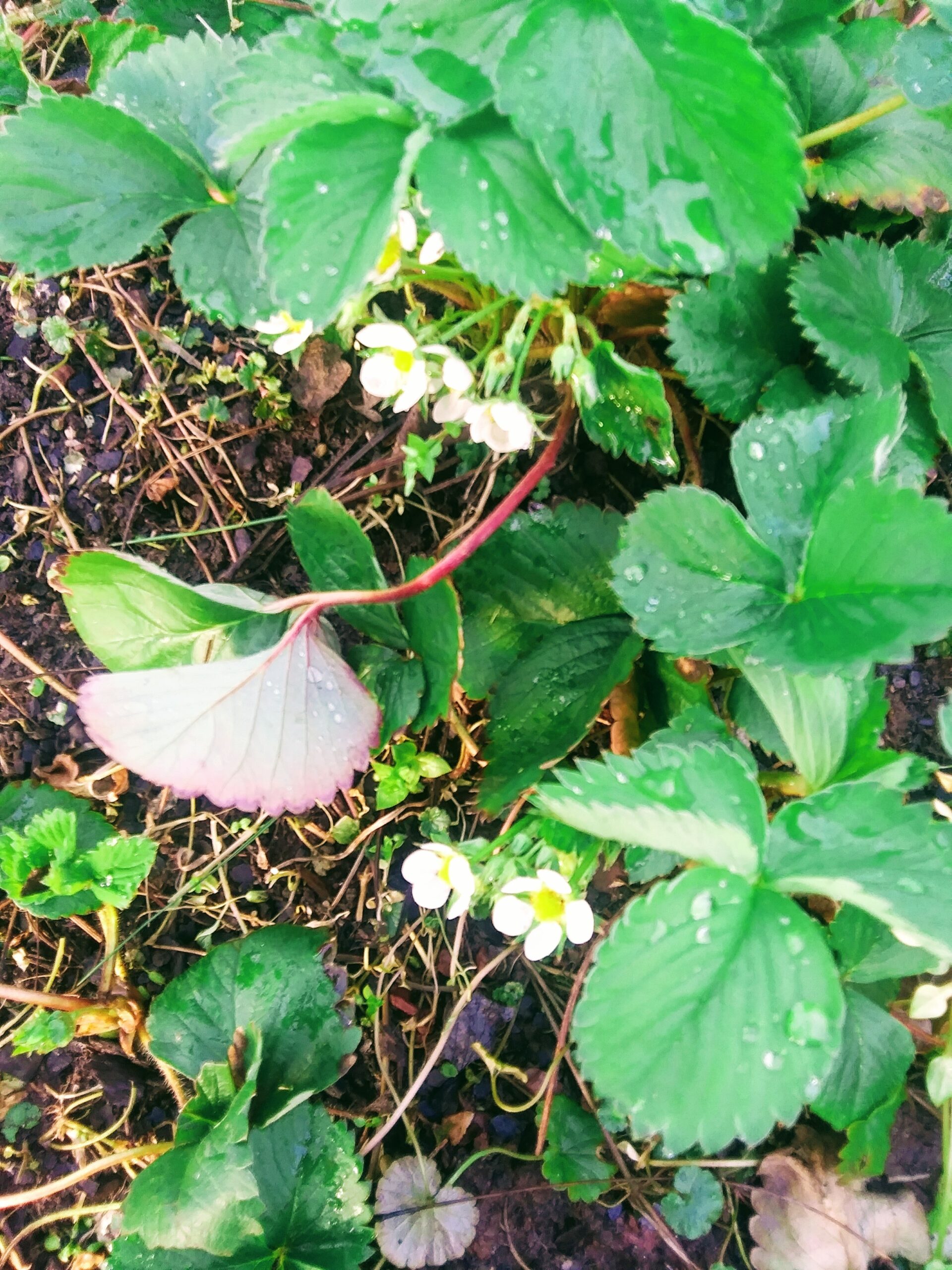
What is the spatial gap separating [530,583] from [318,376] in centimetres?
54

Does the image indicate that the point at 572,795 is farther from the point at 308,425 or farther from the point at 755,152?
the point at 308,425

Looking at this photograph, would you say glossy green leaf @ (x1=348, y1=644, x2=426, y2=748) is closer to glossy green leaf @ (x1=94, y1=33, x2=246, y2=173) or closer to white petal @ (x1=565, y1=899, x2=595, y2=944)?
white petal @ (x1=565, y1=899, x2=595, y2=944)

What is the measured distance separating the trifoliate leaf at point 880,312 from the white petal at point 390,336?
1.80 ft

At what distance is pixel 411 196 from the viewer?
92cm

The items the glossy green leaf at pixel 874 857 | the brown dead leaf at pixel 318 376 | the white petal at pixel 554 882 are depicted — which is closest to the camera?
the glossy green leaf at pixel 874 857

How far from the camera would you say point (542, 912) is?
982 millimetres

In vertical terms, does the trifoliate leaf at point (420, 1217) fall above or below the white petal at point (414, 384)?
below

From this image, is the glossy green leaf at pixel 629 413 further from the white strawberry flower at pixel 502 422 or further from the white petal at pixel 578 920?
the white petal at pixel 578 920

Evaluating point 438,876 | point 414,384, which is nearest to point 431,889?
point 438,876

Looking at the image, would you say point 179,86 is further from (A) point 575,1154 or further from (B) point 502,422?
(A) point 575,1154

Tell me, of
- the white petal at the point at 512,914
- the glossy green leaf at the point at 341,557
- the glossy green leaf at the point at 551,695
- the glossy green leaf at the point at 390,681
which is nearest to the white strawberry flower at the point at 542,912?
the white petal at the point at 512,914

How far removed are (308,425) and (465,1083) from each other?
1.17 meters

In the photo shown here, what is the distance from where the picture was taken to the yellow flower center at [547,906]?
974 mm

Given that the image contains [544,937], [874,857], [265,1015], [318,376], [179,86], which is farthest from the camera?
[318,376]
